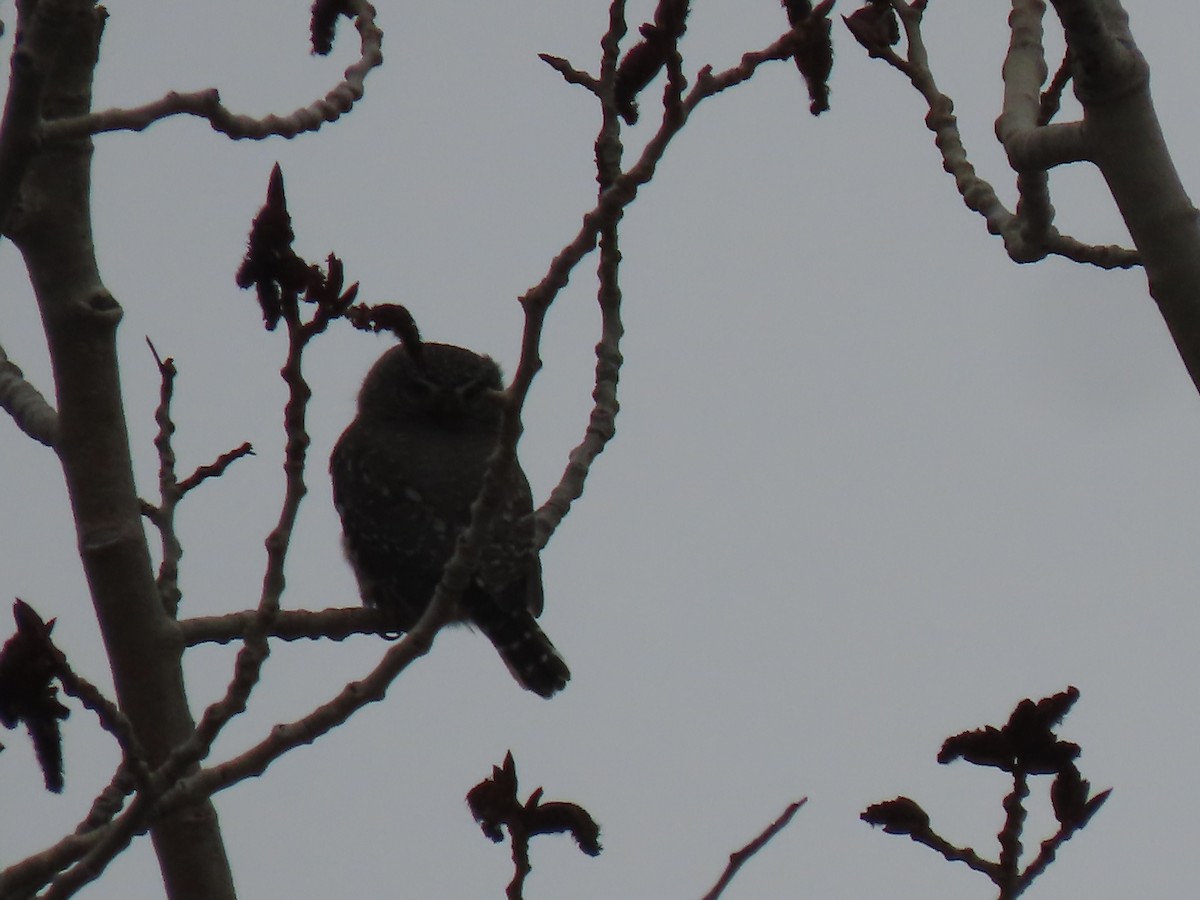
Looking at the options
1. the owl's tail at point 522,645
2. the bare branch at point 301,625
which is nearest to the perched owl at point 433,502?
the owl's tail at point 522,645

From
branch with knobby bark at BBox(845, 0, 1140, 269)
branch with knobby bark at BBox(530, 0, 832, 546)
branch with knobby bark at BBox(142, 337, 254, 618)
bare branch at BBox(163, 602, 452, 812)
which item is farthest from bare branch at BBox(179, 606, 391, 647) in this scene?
branch with knobby bark at BBox(845, 0, 1140, 269)

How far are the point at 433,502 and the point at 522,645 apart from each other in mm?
798

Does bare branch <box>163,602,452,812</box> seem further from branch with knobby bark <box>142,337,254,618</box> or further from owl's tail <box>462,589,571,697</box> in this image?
owl's tail <box>462,589,571,697</box>

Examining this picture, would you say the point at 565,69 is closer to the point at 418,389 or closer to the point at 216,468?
the point at 216,468

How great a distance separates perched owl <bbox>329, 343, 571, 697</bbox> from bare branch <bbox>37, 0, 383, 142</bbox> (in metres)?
2.35

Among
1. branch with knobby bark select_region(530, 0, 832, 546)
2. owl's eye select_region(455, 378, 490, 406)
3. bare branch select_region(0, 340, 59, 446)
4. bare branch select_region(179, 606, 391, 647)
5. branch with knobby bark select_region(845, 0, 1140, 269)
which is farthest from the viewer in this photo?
owl's eye select_region(455, 378, 490, 406)

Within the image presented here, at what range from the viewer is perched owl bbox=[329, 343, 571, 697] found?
6.29 m

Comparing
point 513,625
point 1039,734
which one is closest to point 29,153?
point 1039,734

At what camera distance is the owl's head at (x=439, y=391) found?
293 inches

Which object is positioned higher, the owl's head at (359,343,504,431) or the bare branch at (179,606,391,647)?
the owl's head at (359,343,504,431)

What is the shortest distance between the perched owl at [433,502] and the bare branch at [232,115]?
2.35 meters

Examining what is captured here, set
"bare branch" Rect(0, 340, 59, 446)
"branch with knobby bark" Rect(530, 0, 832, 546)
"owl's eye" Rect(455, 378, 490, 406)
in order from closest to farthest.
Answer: "branch with knobby bark" Rect(530, 0, 832, 546), "bare branch" Rect(0, 340, 59, 446), "owl's eye" Rect(455, 378, 490, 406)

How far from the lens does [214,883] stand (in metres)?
3.06

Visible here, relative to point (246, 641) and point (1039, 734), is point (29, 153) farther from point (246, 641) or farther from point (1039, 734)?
point (1039, 734)
